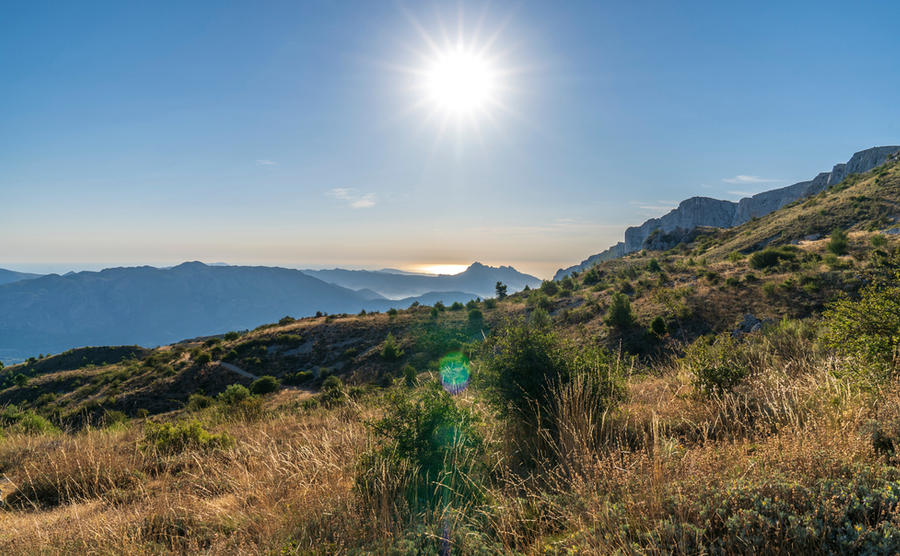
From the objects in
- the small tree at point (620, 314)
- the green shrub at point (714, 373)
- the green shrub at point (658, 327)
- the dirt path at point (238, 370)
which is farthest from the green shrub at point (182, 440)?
the dirt path at point (238, 370)

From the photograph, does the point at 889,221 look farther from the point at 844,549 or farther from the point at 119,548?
the point at 119,548

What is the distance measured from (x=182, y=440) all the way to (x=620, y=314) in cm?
2197

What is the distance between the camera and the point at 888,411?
139 inches

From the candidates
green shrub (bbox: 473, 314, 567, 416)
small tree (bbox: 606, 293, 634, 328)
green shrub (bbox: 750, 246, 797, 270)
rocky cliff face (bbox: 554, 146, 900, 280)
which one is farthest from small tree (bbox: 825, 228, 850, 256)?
rocky cliff face (bbox: 554, 146, 900, 280)

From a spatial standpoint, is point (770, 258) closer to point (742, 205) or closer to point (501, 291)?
point (501, 291)

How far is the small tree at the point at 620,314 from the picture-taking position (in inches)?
864

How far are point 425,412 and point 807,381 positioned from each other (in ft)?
19.3

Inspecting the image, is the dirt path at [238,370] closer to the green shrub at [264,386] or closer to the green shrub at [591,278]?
the green shrub at [264,386]

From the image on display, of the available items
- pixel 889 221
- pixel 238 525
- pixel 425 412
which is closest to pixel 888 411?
pixel 425 412

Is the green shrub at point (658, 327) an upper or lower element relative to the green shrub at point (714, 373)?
lower

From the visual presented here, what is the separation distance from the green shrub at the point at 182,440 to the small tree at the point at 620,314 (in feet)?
69.3

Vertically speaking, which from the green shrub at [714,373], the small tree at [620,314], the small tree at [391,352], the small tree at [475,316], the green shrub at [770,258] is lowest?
the small tree at [391,352]

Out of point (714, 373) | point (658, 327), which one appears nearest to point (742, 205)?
point (658, 327)

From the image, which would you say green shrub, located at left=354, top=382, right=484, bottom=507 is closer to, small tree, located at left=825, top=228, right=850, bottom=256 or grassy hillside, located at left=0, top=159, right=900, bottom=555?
grassy hillside, located at left=0, top=159, right=900, bottom=555
